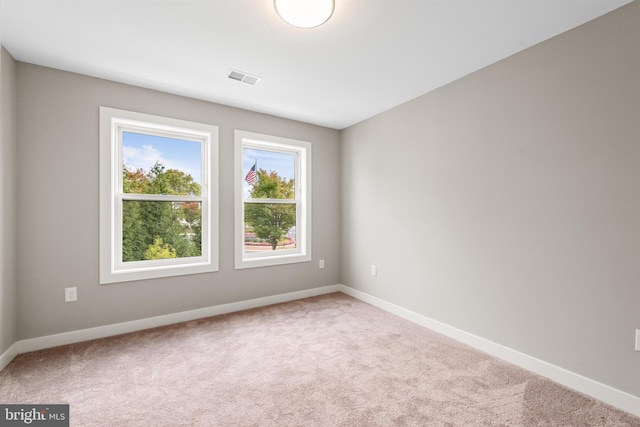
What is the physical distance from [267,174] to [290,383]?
256 cm

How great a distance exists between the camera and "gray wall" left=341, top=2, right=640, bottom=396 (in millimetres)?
1749

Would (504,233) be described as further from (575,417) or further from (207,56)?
(207,56)

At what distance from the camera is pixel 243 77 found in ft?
8.76

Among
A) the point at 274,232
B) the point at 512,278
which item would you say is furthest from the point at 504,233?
the point at 274,232

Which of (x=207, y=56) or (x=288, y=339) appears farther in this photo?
(x=288, y=339)

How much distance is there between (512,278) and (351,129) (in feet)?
8.81

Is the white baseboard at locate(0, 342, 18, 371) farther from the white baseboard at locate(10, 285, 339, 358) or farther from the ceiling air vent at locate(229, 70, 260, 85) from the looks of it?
the ceiling air vent at locate(229, 70, 260, 85)

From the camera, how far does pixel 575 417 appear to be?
1.66 m

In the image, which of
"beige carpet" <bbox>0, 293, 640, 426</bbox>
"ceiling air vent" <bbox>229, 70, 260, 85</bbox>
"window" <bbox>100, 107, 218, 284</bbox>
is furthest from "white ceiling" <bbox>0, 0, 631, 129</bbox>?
"beige carpet" <bbox>0, 293, 640, 426</bbox>

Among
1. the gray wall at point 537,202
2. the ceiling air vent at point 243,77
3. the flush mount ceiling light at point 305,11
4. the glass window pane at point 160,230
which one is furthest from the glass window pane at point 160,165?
the gray wall at point 537,202

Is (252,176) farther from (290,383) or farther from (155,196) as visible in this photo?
(290,383)

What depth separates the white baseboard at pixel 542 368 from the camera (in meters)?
1.73

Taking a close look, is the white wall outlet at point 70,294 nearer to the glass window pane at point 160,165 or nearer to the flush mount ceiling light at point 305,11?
the glass window pane at point 160,165
